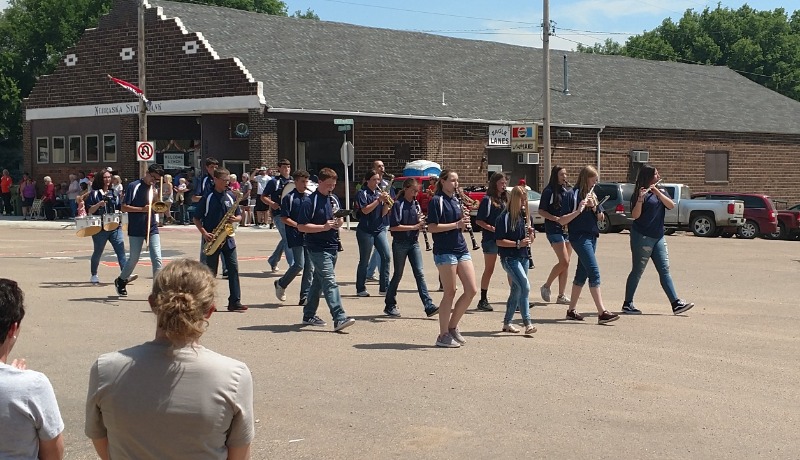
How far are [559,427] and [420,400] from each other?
49.3 inches

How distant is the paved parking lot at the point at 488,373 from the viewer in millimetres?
7207

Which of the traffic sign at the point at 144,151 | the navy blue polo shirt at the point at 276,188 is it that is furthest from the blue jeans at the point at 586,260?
the traffic sign at the point at 144,151

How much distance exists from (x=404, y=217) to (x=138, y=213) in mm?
3979

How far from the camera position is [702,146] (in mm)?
49719

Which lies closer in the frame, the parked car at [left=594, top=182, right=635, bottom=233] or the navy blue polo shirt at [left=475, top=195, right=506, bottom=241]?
the navy blue polo shirt at [left=475, top=195, right=506, bottom=241]

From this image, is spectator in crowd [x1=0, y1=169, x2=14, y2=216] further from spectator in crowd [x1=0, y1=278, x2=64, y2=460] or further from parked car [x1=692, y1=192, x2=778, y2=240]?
spectator in crowd [x1=0, y1=278, x2=64, y2=460]

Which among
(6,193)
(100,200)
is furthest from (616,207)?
(6,193)

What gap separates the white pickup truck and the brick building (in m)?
9.38

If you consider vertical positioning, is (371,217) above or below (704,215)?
above

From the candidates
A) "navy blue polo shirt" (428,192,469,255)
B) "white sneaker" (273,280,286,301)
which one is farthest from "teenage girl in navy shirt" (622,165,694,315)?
"white sneaker" (273,280,286,301)

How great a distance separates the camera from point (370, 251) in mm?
15055

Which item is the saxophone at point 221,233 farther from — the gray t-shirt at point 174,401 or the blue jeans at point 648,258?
the gray t-shirt at point 174,401

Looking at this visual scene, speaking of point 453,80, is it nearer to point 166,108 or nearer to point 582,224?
point 166,108

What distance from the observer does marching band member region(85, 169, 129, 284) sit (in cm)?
1588
